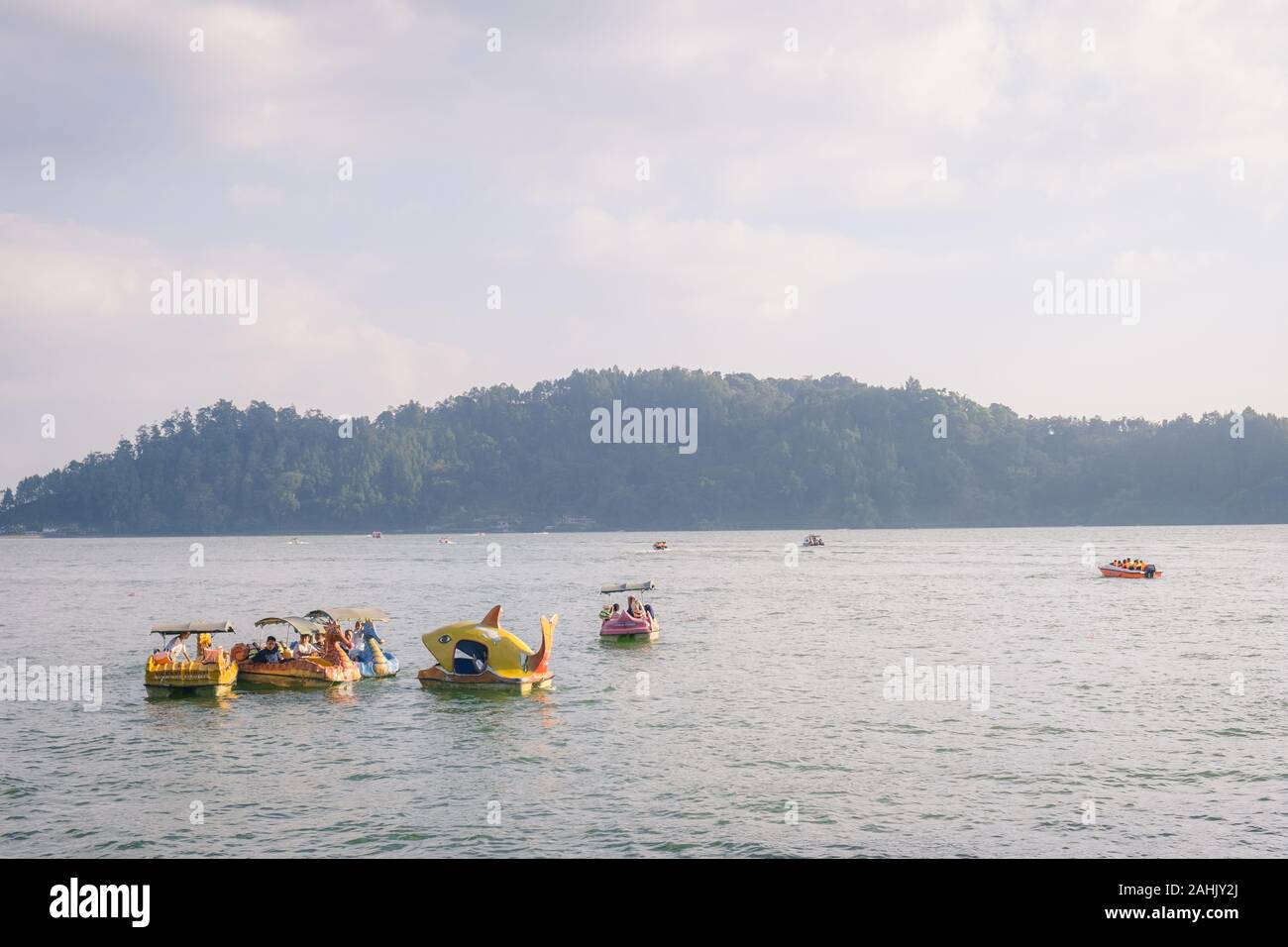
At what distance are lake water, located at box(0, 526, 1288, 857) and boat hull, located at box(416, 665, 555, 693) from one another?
0.46 m

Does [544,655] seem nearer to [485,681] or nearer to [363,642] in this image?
[485,681]

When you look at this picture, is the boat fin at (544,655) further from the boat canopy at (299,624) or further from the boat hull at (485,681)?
the boat canopy at (299,624)

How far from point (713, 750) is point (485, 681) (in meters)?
11.5

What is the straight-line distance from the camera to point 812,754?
2967 cm

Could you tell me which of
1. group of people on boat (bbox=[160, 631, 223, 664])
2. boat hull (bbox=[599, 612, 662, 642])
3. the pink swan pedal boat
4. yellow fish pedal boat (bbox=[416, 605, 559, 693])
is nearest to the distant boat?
the pink swan pedal boat

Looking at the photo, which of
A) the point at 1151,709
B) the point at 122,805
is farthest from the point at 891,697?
the point at 122,805

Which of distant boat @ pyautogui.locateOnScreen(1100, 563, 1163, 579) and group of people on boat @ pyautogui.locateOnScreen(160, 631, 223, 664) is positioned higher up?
group of people on boat @ pyautogui.locateOnScreen(160, 631, 223, 664)

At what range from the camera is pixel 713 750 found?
30.5 meters

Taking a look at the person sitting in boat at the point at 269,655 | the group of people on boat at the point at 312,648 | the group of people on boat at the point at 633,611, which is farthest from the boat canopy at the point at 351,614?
the group of people on boat at the point at 633,611

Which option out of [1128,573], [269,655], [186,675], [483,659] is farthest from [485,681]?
[1128,573]

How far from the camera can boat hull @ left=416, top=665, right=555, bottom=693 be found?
39188 mm

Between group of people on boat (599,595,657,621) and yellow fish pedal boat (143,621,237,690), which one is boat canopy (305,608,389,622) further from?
group of people on boat (599,595,657,621)
